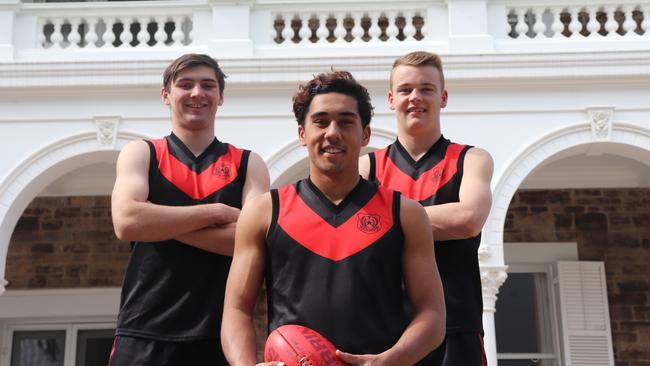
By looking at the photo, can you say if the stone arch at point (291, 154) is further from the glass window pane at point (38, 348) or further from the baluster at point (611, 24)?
the glass window pane at point (38, 348)

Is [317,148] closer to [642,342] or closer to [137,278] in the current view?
[137,278]

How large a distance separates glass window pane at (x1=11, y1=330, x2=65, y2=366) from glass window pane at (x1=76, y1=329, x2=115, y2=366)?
0.72ft

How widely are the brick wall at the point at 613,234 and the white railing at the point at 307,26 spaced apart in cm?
221

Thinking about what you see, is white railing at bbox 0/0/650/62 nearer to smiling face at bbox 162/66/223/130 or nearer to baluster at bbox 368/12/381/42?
baluster at bbox 368/12/381/42

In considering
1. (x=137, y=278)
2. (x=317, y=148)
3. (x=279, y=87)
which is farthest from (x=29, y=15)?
(x=317, y=148)

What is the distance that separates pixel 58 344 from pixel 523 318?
5164 mm

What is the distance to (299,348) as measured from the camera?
218 centimetres

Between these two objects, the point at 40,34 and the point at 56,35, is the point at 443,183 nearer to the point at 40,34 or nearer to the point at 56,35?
the point at 56,35

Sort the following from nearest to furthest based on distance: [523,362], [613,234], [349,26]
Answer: [349,26], [523,362], [613,234]

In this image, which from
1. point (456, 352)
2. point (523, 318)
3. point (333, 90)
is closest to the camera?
point (333, 90)

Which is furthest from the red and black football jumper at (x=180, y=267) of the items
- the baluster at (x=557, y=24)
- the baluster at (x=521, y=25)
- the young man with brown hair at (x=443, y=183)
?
the baluster at (x=557, y=24)

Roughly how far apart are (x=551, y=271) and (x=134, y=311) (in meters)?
→ 7.59

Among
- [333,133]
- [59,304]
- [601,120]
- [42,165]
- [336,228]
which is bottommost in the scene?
[336,228]

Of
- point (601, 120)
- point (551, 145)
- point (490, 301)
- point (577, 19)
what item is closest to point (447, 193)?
point (490, 301)
